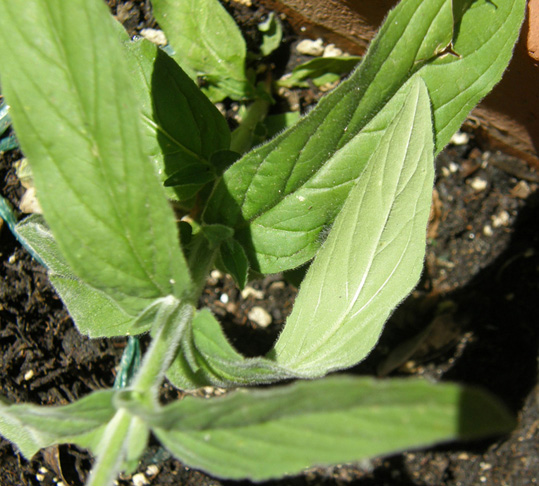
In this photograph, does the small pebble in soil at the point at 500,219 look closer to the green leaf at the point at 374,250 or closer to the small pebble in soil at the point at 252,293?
the small pebble in soil at the point at 252,293

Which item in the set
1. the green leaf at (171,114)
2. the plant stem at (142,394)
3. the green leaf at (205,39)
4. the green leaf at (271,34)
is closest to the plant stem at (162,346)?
the plant stem at (142,394)

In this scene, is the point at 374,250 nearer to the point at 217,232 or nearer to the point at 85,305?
the point at 217,232

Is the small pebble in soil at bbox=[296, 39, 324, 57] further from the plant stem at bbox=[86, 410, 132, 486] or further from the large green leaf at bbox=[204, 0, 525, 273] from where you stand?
the plant stem at bbox=[86, 410, 132, 486]

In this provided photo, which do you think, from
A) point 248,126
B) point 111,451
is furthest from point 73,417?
point 248,126

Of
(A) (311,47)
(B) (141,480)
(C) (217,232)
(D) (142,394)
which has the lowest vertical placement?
(B) (141,480)

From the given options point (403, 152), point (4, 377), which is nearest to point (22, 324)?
point (4, 377)

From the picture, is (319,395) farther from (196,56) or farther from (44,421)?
(196,56)
